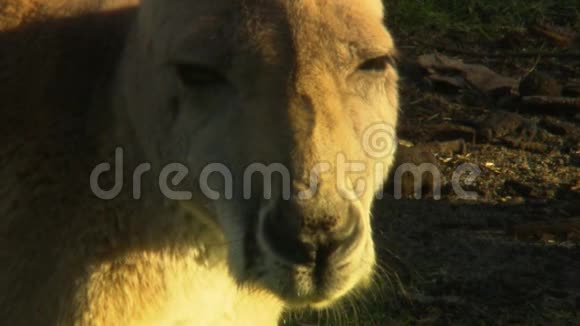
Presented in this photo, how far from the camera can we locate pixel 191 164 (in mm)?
3539

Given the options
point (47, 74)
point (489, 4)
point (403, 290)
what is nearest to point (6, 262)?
point (47, 74)

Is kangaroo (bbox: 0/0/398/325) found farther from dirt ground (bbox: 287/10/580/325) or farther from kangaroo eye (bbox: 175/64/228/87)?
dirt ground (bbox: 287/10/580/325)

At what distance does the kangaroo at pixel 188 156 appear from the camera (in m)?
3.22

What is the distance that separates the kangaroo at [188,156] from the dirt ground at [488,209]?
82cm

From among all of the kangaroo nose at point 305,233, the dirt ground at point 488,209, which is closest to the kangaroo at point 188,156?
the kangaroo nose at point 305,233

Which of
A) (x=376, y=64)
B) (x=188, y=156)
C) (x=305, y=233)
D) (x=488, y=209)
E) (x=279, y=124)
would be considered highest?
(x=376, y=64)

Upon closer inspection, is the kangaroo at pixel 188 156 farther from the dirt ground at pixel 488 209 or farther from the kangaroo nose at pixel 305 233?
the dirt ground at pixel 488 209

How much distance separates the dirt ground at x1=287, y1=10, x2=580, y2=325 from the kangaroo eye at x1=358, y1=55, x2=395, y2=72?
984mm

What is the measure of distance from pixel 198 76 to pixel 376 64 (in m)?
0.58

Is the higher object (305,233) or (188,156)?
(188,156)

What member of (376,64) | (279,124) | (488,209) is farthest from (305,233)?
(488,209)


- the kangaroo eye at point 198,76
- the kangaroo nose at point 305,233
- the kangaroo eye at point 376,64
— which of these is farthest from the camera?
the kangaroo eye at point 376,64

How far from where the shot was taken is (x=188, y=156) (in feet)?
11.6

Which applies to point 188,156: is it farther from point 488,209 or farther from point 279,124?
point 488,209
